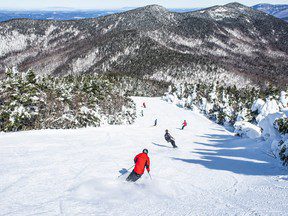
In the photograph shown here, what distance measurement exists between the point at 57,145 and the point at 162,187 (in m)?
9.19

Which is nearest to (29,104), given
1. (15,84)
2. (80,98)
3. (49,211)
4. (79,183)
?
(15,84)

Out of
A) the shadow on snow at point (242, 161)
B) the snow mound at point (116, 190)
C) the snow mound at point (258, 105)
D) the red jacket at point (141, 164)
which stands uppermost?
the red jacket at point (141, 164)

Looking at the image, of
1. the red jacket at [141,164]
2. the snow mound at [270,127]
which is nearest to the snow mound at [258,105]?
the snow mound at [270,127]

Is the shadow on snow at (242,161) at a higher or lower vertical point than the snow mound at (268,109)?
higher

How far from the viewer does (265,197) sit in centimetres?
948

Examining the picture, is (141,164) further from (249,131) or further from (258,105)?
(258,105)

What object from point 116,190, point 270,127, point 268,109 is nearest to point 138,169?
point 116,190

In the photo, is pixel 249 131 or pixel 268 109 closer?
pixel 249 131

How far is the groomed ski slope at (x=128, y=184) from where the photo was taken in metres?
8.38

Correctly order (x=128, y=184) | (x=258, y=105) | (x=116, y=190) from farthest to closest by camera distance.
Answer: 1. (x=258, y=105)
2. (x=128, y=184)
3. (x=116, y=190)

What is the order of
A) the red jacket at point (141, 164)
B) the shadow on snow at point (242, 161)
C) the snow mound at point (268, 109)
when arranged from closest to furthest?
the red jacket at point (141, 164) < the shadow on snow at point (242, 161) < the snow mound at point (268, 109)

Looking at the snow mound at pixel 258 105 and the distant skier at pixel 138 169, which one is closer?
the distant skier at pixel 138 169

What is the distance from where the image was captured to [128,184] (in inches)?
423

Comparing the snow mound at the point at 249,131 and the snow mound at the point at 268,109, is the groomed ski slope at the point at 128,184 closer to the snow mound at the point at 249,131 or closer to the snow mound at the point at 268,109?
the snow mound at the point at 249,131
